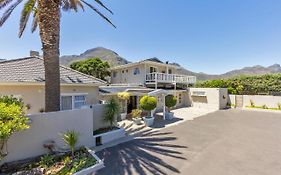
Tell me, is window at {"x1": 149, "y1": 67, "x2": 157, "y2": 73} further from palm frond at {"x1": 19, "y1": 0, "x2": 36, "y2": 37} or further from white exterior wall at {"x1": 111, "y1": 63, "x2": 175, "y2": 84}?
palm frond at {"x1": 19, "y1": 0, "x2": 36, "y2": 37}

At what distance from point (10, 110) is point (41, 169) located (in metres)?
2.78

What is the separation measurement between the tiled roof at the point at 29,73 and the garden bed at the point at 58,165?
6.05m

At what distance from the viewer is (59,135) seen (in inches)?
352

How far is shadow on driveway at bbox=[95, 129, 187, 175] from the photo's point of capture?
24.2 feet

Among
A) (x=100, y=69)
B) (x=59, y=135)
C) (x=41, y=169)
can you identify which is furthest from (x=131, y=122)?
(x=100, y=69)

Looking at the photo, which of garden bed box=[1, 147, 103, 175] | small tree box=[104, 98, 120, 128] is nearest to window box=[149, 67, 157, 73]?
small tree box=[104, 98, 120, 128]

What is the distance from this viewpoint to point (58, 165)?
764 cm

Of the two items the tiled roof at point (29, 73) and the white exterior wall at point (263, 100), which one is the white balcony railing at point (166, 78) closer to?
the white exterior wall at point (263, 100)

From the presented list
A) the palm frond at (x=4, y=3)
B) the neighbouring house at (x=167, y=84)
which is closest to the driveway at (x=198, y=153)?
the palm frond at (x=4, y=3)

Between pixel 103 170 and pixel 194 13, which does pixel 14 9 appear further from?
pixel 194 13

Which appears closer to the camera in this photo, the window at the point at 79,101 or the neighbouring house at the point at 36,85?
the neighbouring house at the point at 36,85

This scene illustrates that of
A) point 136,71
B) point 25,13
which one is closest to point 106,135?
point 25,13

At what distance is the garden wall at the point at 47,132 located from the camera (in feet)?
25.4

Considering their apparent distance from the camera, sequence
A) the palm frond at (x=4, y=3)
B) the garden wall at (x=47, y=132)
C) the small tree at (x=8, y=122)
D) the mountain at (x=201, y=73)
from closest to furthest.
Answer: the small tree at (x=8, y=122) < the garden wall at (x=47, y=132) < the palm frond at (x=4, y=3) < the mountain at (x=201, y=73)
